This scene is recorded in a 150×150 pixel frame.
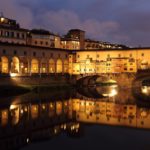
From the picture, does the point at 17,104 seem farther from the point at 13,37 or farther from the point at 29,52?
the point at 13,37

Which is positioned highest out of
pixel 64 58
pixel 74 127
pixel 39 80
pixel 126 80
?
pixel 64 58

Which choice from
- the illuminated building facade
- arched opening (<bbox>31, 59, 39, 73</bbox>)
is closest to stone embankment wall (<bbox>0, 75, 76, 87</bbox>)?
the illuminated building facade

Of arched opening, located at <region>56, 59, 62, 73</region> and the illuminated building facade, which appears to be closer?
the illuminated building facade

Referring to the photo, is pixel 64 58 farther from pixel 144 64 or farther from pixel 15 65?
pixel 144 64

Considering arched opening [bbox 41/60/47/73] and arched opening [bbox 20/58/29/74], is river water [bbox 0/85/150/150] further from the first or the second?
arched opening [bbox 41/60/47/73]

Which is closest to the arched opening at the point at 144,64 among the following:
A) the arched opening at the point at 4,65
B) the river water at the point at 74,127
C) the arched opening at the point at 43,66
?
the arched opening at the point at 43,66

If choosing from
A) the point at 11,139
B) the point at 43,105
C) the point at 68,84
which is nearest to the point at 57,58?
the point at 68,84

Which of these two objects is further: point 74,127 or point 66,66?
point 66,66

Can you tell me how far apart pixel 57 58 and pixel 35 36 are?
15.1 metres

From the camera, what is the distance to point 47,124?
32.4 metres

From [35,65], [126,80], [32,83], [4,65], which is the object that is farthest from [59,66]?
[4,65]

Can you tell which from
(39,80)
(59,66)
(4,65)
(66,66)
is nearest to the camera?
(4,65)

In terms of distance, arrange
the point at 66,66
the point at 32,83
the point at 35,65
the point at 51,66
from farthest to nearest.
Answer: the point at 66,66 → the point at 51,66 → the point at 35,65 → the point at 32,83

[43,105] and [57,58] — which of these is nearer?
[43,105]
